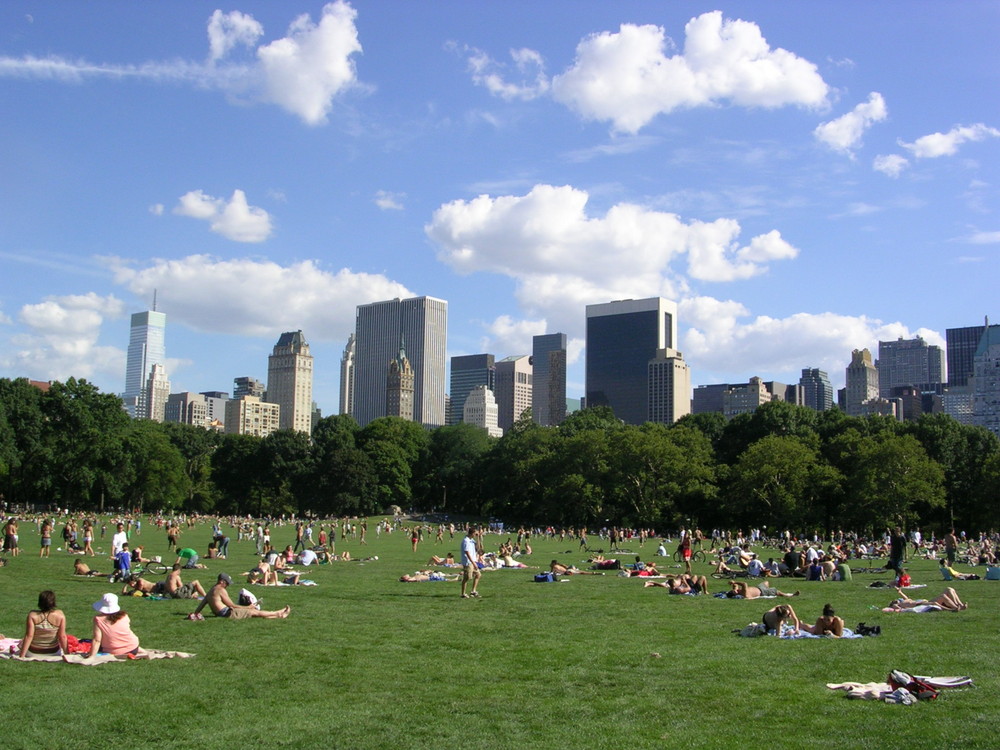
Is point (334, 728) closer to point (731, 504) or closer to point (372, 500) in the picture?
point (731, 504)

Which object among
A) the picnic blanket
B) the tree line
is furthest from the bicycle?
the tree line

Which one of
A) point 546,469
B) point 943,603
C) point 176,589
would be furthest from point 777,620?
point 546,469

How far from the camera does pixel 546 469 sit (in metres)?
84.3

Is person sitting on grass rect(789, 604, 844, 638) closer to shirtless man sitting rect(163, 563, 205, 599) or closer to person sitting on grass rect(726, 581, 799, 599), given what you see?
person sitting on grass rect(726, 581, 799, 599)

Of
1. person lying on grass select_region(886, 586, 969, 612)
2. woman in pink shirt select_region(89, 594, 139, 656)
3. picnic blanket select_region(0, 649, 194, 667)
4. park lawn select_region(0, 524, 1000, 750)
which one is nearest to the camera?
park lawn select_region(0, 524, 1000, 750)

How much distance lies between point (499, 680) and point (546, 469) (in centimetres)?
7361

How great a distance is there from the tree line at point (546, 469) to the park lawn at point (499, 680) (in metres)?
47.5

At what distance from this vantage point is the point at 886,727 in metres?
8.74

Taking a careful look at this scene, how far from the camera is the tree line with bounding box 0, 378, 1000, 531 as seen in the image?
213 ft

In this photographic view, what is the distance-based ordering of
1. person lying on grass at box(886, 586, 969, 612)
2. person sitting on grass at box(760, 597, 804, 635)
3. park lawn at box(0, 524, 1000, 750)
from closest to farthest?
park lawn at box(0, 524, 1000, 750), person sitting on grass at box(760, 597, 804, 635), person lying on grass at box(886, 586, 969, 612)

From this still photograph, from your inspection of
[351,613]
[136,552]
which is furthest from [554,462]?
[351,613]

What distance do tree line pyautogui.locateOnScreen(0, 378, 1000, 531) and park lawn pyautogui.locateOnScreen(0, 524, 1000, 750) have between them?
156 feet

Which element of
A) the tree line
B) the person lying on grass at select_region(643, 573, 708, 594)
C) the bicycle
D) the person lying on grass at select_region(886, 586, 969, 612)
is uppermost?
the tree line

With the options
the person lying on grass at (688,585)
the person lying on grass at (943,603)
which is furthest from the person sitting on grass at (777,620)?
the person lying on grass at (688,585)
